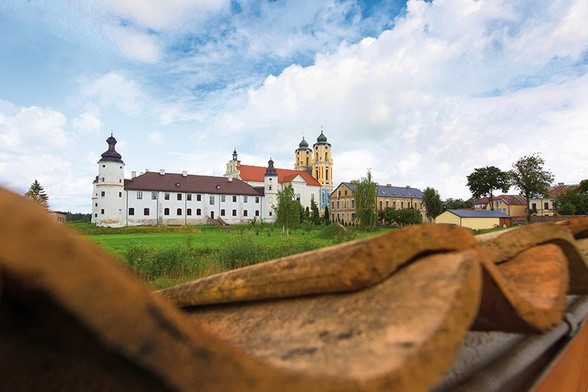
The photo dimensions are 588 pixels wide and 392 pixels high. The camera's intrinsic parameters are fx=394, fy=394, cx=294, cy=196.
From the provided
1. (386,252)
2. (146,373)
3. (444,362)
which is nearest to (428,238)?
(386,252)

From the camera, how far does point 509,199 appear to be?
332ft

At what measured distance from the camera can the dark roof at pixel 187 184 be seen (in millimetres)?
77062

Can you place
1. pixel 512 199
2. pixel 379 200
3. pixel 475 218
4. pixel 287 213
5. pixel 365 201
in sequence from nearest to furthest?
1. pixel 287 213
2. pixel 365 201
3. pixel 475 218
4. pixel 379 200
5. pixel 512 199

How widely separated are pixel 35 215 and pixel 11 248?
2.1 inches

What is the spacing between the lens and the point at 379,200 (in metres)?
95.7

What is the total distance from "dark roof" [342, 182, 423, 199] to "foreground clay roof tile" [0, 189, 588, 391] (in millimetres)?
94280

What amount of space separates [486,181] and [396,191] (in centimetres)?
2124

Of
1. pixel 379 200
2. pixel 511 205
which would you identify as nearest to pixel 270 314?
pixel 379 200

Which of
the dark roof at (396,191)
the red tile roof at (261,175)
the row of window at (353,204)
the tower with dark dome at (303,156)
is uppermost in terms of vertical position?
the tower with dark dome at (303,156)

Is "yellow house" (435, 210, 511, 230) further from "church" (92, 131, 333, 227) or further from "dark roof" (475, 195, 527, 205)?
"dark roof" (475, 195, 527, 205)

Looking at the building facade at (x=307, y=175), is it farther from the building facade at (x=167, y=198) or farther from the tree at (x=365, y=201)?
the tree at (x=365, y=201)

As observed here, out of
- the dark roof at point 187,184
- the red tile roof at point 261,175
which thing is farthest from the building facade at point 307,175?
the dark roof at point 187,184

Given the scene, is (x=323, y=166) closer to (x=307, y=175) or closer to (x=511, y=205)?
(x=307, y=175)

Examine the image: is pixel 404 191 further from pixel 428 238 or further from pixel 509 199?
pixel 428 238
